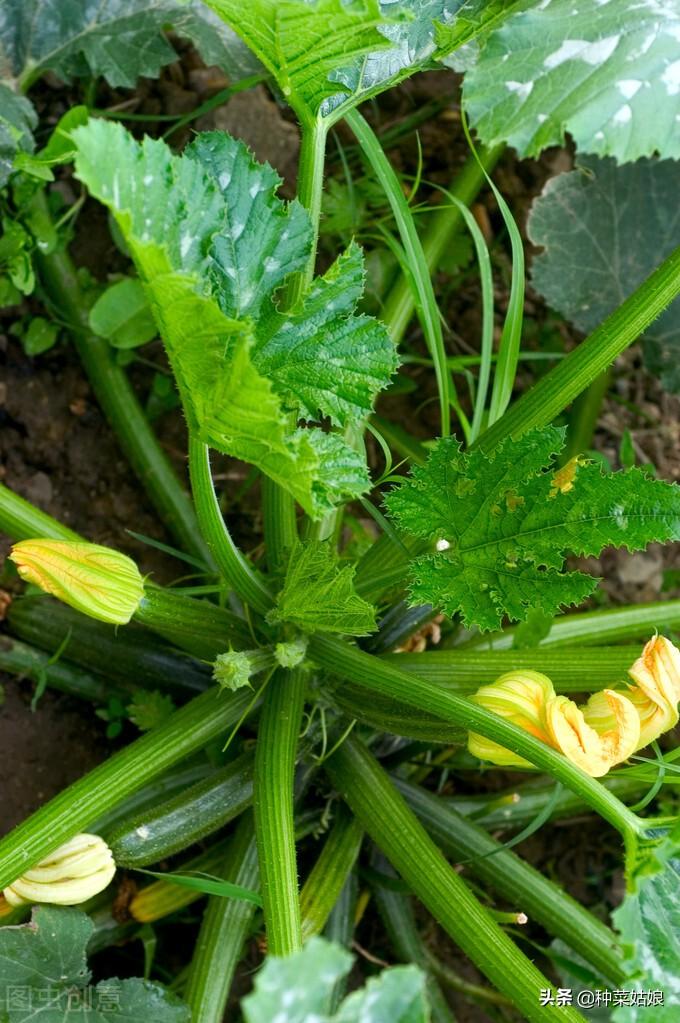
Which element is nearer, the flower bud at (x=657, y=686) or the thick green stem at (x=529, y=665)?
the flower bud at (x=657, y=686)

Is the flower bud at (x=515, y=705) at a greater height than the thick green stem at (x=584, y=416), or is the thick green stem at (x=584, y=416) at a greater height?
the flower bud at (x=515, y=705)

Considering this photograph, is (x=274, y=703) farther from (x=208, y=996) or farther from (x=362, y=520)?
(x=362, y=520)

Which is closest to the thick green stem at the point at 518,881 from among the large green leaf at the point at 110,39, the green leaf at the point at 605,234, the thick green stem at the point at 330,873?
the thick green stem at the point at 330,873

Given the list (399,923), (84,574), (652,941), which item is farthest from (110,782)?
(399,923)

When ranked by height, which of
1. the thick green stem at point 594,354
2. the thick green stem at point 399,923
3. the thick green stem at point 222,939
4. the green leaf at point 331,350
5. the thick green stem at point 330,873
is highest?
the green leaf at point 331,350

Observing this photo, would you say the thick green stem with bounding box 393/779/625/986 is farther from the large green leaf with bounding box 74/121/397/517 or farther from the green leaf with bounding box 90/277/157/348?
the green leaf with bounding box 90/277/157/348

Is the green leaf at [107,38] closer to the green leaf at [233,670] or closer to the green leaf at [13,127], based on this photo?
the green leaf at [13,127]
